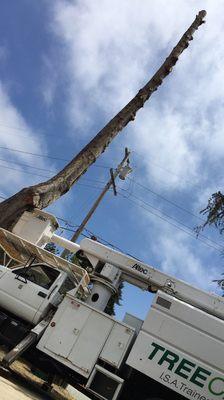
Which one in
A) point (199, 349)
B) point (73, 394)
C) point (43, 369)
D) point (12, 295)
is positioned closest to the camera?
point (199, 349)

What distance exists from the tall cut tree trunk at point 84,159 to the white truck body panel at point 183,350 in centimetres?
411

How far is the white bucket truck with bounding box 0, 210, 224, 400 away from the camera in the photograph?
25.3 ft

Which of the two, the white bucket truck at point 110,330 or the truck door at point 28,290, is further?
the truck door at point 28,290

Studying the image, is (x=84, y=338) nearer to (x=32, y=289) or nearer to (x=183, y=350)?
(x=32, y=289)

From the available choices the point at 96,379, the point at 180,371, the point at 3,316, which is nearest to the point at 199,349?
the point at 180,371

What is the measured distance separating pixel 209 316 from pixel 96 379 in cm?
242

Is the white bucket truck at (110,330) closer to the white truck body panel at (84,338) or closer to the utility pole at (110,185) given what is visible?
the white truck body panel at (84,338)

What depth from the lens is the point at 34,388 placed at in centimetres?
871

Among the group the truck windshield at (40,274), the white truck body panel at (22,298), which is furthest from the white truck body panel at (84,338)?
the truck windshield at (40,274)

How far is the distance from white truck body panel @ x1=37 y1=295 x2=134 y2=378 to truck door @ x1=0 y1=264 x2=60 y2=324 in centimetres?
71

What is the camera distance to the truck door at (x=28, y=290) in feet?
29.9

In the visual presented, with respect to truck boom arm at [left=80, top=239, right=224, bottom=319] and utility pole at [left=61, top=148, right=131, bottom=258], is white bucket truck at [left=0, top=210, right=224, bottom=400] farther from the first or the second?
utility pole at [left=61, top=148, right=131, bottom=258]

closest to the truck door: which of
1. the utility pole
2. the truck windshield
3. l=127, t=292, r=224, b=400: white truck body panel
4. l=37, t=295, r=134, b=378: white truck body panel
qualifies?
the truck windshield

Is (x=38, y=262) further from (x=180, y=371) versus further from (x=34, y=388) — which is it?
(x=180, y=371)
